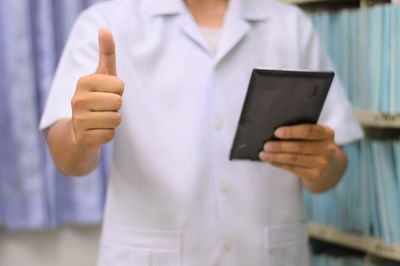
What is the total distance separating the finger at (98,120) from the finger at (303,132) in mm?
316

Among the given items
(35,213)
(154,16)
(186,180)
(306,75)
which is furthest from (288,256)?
(35,213)

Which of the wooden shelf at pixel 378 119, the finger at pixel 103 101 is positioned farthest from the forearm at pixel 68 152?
the wooden shelf at pixel 378 119

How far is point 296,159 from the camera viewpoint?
3.85 feet

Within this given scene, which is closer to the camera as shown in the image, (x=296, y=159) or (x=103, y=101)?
(x=103, y=101)

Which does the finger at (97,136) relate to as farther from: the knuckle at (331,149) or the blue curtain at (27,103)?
the blue curtain at (27,103)

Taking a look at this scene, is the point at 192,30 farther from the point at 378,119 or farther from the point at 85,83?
the point at 378,119

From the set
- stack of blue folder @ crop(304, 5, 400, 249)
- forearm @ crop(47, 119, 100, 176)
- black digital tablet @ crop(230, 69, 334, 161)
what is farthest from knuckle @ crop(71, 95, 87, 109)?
stack of blue folder @ crop(304, 5, 400, 249)

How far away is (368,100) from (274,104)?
0.49 meters

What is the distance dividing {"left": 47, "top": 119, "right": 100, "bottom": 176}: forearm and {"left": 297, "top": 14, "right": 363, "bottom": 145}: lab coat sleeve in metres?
0.51

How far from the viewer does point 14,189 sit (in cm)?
173

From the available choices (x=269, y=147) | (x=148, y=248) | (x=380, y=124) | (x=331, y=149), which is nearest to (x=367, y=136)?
(x=380, y=124)

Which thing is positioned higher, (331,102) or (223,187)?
(331,102)

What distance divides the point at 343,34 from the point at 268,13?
31cm

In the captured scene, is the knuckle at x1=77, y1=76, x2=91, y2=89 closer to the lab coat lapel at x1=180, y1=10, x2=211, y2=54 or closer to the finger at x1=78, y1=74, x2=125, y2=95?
the finger at x1=78, y1=74, x2=125, y2=95
